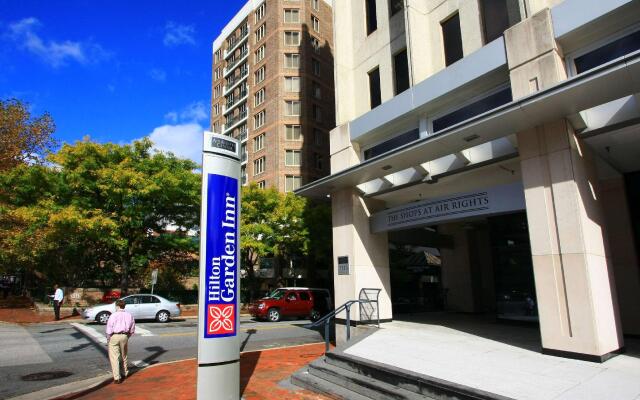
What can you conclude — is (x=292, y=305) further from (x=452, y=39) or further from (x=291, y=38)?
(x=291, y=38)

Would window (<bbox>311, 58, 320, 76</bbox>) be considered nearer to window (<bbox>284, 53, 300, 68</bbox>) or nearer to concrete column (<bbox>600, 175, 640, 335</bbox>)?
window (<bbox>284, 53, 300, 68</bbox>)

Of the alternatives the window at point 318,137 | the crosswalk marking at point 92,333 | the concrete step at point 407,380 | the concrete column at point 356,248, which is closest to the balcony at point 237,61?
the window at point 318,137

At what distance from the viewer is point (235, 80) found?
5562cm

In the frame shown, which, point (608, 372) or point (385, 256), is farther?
point (385, 256)

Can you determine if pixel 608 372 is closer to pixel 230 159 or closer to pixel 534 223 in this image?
pixel 534 223

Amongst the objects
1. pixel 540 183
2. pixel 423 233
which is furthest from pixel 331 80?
pixel 540 183

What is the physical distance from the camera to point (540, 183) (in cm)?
880

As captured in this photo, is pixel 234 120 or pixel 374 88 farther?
pixel 234 120

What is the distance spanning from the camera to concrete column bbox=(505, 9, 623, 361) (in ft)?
25.9

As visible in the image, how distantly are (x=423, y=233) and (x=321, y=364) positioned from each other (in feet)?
30.3

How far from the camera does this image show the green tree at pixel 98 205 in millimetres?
23406

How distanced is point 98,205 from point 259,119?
2691cm

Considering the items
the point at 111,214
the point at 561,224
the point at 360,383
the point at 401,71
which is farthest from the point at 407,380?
the point at 111,214

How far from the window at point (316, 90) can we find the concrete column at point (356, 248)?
34.1 meters
